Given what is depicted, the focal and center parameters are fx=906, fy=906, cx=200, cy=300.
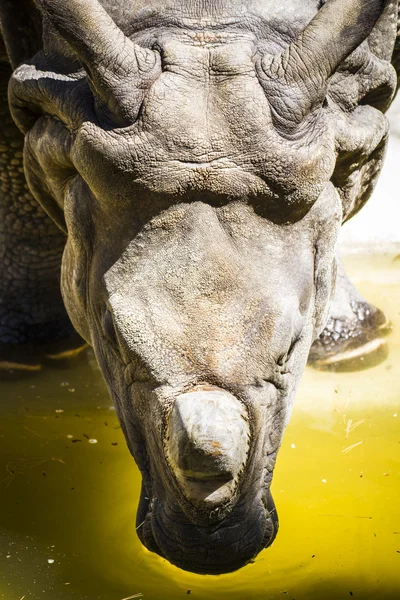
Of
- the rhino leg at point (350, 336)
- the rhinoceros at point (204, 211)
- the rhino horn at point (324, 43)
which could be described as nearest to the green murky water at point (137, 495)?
the rhino leg at point (350, 336)

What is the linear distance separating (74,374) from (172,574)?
74.5 inches

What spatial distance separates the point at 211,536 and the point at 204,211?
105 cm

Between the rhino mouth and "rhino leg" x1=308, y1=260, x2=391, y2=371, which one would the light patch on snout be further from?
"rhino leg" x1=308, y1=260, x2=391, y2=371

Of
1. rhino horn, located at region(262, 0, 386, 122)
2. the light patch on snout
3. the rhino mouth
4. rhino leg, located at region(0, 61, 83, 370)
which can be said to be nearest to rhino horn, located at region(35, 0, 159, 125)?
rhino horn, located at region(262, 0, 386, 122)

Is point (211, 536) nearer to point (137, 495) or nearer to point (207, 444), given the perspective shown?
point (207, 444)

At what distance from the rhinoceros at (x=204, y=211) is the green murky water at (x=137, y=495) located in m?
0.61

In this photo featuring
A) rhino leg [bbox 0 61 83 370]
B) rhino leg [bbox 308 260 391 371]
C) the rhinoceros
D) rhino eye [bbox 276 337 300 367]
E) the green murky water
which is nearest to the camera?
the rhinoceros

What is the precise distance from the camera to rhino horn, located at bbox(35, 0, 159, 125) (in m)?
3.00

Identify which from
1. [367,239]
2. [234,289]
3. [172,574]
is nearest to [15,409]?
[172,574]

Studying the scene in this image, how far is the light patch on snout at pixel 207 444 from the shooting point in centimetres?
256

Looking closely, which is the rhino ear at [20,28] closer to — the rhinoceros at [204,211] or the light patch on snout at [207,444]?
the rhinoceros at [204,211]

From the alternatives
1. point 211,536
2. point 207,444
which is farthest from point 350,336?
point 207,444

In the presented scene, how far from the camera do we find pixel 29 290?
213 inches

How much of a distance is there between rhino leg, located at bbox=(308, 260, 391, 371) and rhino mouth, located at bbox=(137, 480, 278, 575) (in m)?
2.43
